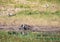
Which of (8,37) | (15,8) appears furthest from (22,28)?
(15,8)

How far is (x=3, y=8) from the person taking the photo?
81.6ft

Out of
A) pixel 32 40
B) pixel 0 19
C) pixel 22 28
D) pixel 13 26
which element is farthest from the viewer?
pixel 0 19

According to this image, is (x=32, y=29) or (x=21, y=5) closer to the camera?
(x=32, y=29)

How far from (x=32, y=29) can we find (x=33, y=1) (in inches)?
358

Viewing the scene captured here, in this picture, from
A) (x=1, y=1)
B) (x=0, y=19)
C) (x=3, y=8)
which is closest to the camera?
(x=0, y=19)

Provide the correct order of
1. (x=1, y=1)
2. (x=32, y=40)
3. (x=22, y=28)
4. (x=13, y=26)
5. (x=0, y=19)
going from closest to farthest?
(x=32, y=40), (x=22, y=28), (x=13, y=26), (x=0, y=19), (x=1, y=1)

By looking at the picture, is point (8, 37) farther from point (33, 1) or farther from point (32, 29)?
point (33, 1)

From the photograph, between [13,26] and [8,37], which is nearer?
[8,37]

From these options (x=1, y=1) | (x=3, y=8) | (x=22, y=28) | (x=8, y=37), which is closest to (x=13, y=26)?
(x=22, y=28)

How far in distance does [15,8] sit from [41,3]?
3055mm

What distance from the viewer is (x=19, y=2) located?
26.9 m

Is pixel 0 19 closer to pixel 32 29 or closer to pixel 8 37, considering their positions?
pixel 32 29

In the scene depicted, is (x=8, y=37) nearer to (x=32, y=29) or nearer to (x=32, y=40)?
(x=32, y=40)

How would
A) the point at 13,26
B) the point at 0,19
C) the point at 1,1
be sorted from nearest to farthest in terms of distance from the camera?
the point at 13,26, the point at 0,19, the point at 1,1
